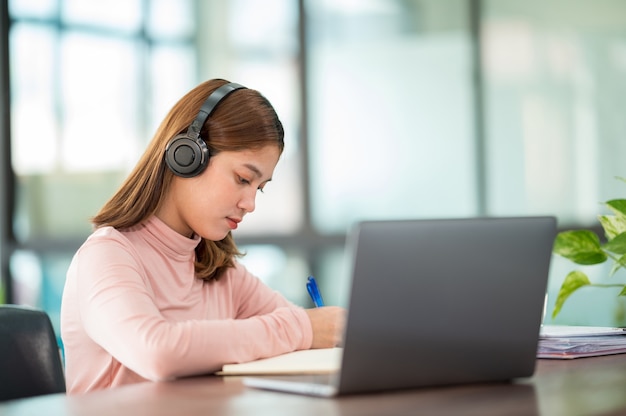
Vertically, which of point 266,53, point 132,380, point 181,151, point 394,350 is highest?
point 266,53

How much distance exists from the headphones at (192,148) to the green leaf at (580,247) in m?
0.59

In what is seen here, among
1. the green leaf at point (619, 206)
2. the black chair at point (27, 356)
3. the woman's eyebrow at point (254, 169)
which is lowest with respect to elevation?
the black chair at point (27, 356)

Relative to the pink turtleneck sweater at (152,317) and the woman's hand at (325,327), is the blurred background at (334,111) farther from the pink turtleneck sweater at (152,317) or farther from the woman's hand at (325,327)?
the woman's hand at (325,327)

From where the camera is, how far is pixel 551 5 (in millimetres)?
3842

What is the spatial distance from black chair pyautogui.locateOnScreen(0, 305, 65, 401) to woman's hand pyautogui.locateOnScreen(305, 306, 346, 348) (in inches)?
15.6

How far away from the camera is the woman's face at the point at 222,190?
5.41 ft

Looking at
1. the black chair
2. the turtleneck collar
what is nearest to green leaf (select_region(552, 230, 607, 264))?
the turtleneck collar

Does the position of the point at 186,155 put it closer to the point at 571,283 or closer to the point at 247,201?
the point at 247,201

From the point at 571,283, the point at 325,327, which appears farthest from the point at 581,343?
the point at 325,327

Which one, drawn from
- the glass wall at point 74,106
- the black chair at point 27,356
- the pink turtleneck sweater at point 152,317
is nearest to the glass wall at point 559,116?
the glass wall at point 74,106

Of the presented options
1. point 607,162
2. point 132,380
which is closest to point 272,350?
point 132,380

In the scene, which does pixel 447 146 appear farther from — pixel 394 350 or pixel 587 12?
pixel 394 350

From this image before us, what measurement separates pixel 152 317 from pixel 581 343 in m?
0.62

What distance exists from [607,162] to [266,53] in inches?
59.9
